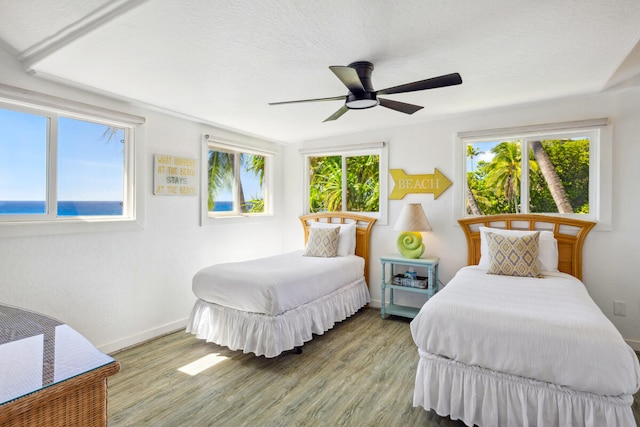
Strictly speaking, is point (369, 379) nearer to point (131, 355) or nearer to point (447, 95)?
point (131, 355)

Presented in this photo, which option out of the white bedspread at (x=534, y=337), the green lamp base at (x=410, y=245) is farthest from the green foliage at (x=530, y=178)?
the white bedspread at (x=534, y=337)

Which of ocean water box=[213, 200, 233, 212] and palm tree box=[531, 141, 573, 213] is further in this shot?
ocean water box=[213, 200, 233, 212]

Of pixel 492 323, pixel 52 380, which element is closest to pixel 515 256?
pixel 492 323

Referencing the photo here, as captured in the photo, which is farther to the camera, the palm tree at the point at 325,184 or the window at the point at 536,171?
the palm tree at the point at 325,184

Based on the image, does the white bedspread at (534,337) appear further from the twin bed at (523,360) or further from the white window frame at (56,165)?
the white window frame at (56,165)

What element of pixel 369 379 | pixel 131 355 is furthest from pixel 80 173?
pixel 369 379

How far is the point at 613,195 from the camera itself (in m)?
3.21

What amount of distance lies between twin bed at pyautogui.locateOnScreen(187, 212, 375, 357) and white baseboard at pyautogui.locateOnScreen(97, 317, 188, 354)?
1.49 feet

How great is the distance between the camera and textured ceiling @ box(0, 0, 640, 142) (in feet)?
5.98

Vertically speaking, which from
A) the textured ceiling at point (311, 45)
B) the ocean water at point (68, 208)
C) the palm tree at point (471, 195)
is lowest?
the ocean water at point (68, 208)

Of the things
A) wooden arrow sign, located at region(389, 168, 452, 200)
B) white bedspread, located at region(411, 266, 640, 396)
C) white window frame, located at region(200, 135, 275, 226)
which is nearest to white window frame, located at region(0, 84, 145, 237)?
white window frame, located at region(200, 135, 275, 226)

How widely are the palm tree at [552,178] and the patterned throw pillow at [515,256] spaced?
667 mm

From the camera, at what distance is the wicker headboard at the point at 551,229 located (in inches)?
130

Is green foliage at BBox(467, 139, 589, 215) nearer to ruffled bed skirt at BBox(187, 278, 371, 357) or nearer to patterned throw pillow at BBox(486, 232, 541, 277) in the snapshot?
patterned throw pillow at BBox(486, 232, 541, 277)
